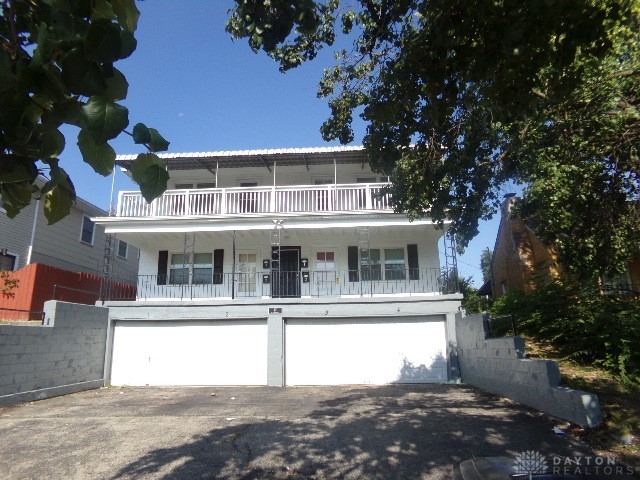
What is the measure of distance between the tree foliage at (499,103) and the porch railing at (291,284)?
5210 millimetres

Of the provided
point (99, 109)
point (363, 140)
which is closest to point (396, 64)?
point (363, 140)

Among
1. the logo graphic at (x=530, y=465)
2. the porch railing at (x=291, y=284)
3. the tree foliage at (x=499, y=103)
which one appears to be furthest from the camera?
the porch railing at (x=291, y=284)

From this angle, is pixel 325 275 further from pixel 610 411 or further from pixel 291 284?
pixel 610 411

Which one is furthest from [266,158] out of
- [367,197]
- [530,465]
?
[530,465]

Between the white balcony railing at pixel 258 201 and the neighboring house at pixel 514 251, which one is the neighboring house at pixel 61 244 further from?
the neighboring house at pixel 514 251

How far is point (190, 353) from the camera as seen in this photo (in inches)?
581

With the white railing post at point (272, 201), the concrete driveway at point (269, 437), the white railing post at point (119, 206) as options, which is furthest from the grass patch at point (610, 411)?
the white railing post at point (119, 206)

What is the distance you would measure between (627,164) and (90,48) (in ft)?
35.1

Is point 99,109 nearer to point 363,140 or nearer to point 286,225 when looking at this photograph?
point 363,140

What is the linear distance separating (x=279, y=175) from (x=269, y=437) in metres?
13.5

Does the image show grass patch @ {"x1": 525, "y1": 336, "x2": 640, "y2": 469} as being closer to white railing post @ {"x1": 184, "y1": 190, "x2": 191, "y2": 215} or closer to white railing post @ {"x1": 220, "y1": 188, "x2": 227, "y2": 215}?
white railing post @ {"x1": 220, "y1": 188, "x2": 227, "y2": 215}

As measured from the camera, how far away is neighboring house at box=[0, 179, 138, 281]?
56.4 ft

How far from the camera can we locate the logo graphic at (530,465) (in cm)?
233

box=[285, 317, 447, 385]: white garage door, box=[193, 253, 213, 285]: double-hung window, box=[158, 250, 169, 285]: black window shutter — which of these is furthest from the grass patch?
box=[158, 250, 169, 285]: black window shutter
